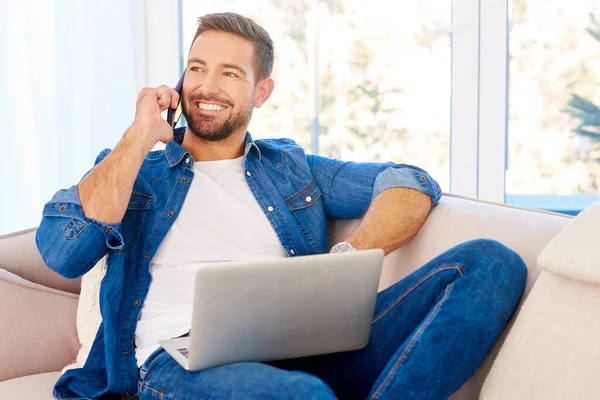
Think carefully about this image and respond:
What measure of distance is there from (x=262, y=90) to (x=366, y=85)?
1.14 m

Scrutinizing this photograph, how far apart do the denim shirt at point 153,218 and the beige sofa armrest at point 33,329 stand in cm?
21

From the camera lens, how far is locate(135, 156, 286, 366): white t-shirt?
1.80m

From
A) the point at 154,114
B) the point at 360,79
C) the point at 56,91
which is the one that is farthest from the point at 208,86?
the point at 360,79

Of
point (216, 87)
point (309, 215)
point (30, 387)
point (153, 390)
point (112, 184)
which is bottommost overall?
point (30, 387)

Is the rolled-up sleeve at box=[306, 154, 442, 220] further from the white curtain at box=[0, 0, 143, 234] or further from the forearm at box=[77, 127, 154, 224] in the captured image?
the white curtain at box=[0, 0, 143, 234]

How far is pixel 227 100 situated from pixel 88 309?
625mm

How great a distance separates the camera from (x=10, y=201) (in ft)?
9.41

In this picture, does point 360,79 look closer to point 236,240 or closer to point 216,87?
point 216,87

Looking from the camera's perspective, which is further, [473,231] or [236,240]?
[236,240]

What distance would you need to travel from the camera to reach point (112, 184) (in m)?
1.77

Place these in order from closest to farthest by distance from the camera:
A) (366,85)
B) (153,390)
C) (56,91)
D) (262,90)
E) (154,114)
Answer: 1. (153,390)
2. (154,114)
3. (262,90)
4. (56,91)
5. (366,85)

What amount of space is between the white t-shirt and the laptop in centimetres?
30

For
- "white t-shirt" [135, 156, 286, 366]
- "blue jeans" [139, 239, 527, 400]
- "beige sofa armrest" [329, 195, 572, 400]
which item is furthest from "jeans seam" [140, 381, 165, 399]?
"beige sofa armrest" [329, 195, 572, 400]

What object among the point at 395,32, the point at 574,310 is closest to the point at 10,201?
the point at 395,32
